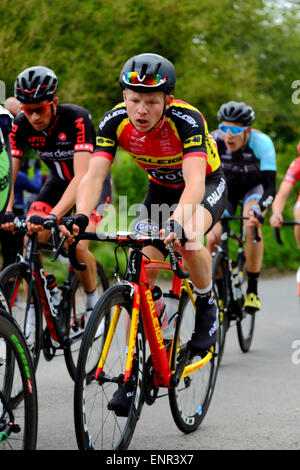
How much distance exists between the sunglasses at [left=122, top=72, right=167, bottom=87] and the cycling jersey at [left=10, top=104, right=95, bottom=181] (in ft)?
5.69

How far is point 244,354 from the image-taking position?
24.7 ft

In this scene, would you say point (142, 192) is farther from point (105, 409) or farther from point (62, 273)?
point (105, 409)

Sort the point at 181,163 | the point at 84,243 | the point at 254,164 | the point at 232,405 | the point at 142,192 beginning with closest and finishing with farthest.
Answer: the point at 181,163, the point at 232,405, the point at 84,243, the point at 254,164, the point at 142,192

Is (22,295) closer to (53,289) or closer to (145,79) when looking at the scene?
(53,289)

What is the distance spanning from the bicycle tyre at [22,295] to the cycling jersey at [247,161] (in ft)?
9.48

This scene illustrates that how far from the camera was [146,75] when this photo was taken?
14.1 feet

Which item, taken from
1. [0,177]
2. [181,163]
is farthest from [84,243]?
[0,177]

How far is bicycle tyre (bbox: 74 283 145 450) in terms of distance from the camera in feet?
12.2

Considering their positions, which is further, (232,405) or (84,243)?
(84,243)

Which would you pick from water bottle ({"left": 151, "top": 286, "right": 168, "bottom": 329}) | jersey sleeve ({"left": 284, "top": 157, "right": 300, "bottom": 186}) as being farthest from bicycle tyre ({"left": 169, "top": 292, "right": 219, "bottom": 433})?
jersey sleeve ({"left": 284, "top": 157, "right": 300, "bottom": 186})

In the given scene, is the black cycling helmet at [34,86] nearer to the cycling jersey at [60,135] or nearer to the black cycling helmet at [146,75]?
the cycling jersey at [60,135]

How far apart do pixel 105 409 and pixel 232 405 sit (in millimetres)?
1635

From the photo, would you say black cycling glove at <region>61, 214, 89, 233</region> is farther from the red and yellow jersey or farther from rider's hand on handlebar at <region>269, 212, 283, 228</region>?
rider's hand on handlebar at <region>269, 212, 283, 228</region>

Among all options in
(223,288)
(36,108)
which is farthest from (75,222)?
(223,288)
